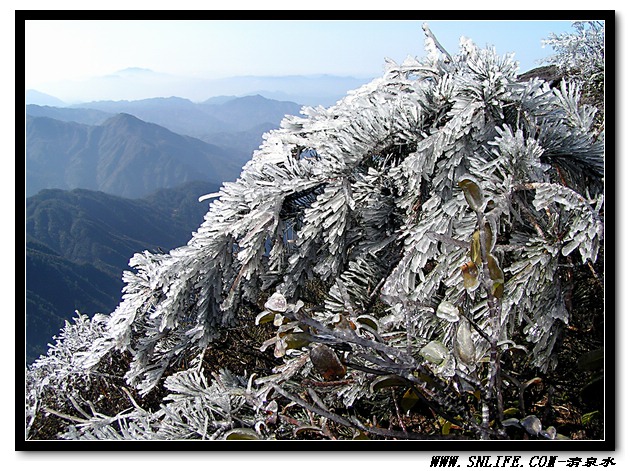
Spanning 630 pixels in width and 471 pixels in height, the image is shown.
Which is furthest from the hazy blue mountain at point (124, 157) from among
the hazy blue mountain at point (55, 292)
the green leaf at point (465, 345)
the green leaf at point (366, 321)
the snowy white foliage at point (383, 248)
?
the green leaf at point (465, 345)

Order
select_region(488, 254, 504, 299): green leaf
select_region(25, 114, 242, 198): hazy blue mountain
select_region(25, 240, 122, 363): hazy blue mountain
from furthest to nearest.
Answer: select_region(25, 114, 242, 198): hazy blue mountain → select_region(25, 240, 122, 363): hazy blue mountain → select_region(488, 254, 504, 299): green leaf

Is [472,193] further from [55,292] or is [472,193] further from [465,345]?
[55,292]

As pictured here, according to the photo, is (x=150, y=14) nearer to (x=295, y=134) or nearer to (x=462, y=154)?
(x=295, y=134)

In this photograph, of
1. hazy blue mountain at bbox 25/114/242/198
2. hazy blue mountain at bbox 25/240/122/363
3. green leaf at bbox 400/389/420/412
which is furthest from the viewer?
hazy blue mountain at bbox 25/114/242/198

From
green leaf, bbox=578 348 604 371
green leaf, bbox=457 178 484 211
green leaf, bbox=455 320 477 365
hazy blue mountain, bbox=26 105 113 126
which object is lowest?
green leaf, bbox=578 348 604 371

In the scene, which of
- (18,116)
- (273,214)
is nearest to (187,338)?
(273,214)

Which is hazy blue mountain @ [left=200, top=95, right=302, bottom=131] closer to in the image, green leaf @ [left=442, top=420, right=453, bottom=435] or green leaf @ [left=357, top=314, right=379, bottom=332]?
green leaf @ [left=357, top=314, right=379, bottom=332]

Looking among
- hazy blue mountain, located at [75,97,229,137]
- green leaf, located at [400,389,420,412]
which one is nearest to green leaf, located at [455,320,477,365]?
green leaf, located at [400,389,420,412]
